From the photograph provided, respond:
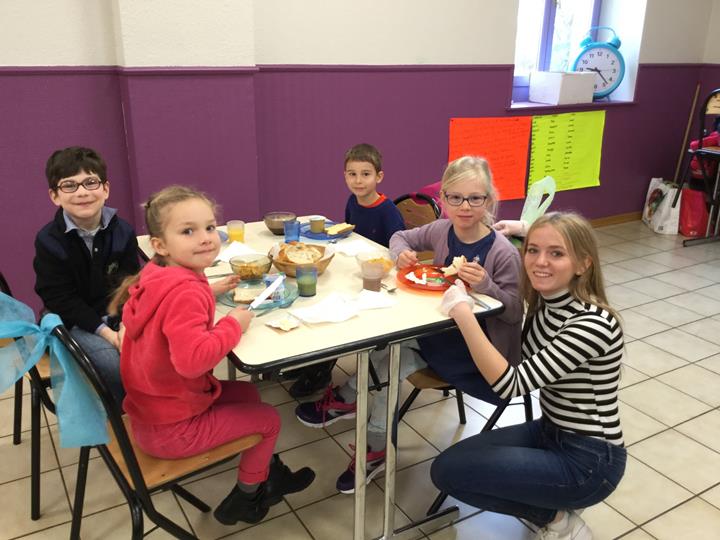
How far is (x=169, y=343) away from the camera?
1.37m

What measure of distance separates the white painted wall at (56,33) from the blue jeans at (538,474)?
249cm

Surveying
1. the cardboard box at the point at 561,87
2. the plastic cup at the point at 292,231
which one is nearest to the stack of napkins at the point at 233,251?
the plastic cup at the point at 292,231

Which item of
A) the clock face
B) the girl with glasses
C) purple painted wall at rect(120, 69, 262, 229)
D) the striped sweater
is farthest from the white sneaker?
the clock face

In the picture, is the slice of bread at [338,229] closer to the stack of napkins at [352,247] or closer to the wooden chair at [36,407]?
the stack of napkins at [352,247]

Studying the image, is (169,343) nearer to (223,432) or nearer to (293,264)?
(223,432)

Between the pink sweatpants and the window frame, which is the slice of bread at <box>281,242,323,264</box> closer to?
the pink sweatpants

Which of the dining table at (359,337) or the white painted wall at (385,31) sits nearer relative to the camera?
the dining table at (359,337)

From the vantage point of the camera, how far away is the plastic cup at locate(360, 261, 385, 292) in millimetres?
1823

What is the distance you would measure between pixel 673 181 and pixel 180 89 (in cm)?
444

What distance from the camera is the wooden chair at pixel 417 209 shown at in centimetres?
256

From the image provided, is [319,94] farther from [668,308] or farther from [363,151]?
[668,308]

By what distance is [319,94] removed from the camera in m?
3.53

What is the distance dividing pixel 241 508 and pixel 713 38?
5455 millimetres

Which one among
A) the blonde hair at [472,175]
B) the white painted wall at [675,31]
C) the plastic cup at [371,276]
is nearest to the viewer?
the plastic cup at [371,276]
